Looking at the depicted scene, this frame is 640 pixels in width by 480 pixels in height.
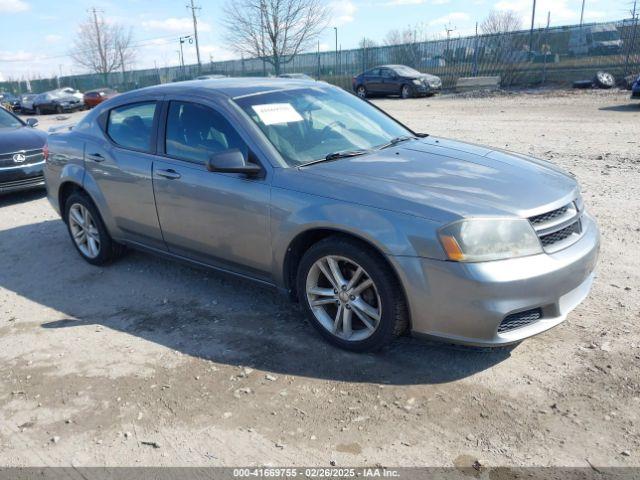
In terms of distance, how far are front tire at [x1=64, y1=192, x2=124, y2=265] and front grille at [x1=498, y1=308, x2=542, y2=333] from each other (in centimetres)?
377

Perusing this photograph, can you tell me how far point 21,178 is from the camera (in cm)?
842

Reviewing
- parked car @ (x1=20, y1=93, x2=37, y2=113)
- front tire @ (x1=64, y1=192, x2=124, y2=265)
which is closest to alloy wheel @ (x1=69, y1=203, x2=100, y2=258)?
front tire @ (x1=64, y1=192, x2=124, y2=265)

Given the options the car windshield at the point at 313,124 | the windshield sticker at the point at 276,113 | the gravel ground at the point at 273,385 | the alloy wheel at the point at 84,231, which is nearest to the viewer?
the gravel ground at the point at 273,385

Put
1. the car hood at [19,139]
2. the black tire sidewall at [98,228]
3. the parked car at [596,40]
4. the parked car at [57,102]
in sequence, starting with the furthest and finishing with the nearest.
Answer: the parked car at [57,102] → the parked car at [596,40] → the car hood at [19,139] → the black tire sidewall at [98,228]

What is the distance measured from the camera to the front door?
390 cm

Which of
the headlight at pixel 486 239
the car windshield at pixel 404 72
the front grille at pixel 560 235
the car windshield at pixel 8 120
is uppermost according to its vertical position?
the car windshield at pixel 404 72

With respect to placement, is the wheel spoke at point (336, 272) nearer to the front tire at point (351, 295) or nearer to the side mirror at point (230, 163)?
the front tire at point (351, 295)

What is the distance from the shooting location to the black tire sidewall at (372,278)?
10.9 ft

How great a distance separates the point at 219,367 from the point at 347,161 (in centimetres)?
161

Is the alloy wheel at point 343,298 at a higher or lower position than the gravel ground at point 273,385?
higher

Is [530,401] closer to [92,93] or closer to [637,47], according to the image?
[637,47]

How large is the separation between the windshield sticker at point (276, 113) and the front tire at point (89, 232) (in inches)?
84.9

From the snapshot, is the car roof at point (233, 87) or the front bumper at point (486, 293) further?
the car roof at point (233, 87)

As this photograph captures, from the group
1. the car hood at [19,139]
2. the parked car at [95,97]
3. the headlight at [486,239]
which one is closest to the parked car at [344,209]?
the headlight at [486,239]
